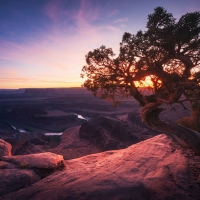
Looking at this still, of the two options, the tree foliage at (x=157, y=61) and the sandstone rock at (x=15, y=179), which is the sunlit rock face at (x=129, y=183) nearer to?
the sandstone rock at (x=15, y=179)

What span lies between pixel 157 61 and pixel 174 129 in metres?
3.62

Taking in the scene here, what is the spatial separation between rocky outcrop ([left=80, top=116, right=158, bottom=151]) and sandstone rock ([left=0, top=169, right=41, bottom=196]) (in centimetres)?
2139

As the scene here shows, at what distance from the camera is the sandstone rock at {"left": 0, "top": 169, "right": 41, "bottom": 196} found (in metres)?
7.35

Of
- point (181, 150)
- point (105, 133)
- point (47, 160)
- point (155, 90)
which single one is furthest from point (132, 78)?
point (105, 133)

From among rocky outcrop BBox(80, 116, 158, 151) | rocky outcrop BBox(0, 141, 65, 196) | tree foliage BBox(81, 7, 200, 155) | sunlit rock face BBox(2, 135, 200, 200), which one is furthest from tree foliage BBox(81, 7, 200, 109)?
→ rocky outcrop BBox(80, 116, 158, 151)

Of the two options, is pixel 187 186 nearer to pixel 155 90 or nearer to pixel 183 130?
pixel 183 130

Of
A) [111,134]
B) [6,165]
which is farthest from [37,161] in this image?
[111,134]

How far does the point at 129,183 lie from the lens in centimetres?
633

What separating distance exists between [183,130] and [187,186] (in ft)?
11.2

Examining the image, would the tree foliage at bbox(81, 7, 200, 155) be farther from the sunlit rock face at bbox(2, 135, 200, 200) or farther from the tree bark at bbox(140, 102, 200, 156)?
the sunlit rock face at bbox(2, 135, 200, 200)

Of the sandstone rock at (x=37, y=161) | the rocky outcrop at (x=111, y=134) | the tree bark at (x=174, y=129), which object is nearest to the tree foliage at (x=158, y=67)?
the tree bark at (x=174, y=129)

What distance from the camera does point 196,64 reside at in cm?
800

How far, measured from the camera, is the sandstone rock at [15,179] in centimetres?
735

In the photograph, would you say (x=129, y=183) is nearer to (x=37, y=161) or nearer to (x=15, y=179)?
(x=15, y=179)
